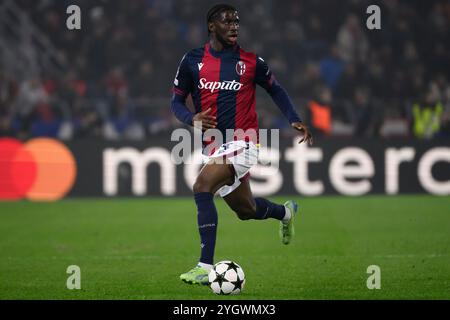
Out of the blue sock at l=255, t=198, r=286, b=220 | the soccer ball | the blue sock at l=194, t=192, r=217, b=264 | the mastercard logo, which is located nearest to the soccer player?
the blue sock at l=194, t=192, r=217, b=264

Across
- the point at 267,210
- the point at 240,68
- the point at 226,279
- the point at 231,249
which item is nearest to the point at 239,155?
the point at 240,68

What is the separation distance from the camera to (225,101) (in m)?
7.59

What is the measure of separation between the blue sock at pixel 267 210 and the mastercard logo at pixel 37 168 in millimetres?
7896

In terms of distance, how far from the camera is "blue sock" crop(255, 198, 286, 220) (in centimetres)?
814

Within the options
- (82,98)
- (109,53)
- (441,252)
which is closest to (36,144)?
(82,98)

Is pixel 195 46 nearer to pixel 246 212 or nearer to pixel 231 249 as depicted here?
pixel 231 249

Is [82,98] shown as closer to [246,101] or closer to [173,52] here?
[173,52]

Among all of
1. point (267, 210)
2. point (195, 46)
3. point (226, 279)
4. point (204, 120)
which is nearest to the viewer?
point (226, 279)

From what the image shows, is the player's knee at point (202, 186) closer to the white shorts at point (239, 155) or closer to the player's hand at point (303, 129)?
the white shorts at point (239, 155)

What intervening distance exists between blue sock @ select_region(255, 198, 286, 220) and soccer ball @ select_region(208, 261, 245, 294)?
1.29 m

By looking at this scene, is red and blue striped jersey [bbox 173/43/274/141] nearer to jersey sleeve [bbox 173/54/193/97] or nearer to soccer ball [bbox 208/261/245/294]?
jersey sleeve [bbox 173/54/193/97]

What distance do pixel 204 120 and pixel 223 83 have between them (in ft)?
1.81

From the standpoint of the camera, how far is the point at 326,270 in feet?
26.5

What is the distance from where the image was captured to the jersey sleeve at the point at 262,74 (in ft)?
25.4
